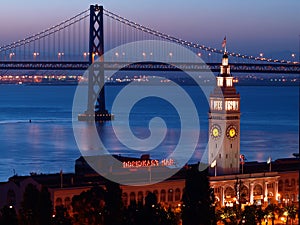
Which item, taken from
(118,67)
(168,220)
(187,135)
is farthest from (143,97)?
(168,220)

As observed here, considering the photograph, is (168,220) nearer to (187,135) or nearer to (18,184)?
(18,184)

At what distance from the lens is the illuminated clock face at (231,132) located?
3048 centimetres

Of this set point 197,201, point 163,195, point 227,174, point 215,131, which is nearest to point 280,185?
point 227,174

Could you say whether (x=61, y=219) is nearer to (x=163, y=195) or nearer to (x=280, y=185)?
(x=163, y=195)

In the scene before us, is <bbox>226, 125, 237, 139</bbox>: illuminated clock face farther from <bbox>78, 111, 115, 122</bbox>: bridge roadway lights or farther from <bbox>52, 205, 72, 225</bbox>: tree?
<bbox>78, 111, 115, 122</bbox>: bridge roadway lights

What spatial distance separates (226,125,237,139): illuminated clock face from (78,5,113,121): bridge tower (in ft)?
128

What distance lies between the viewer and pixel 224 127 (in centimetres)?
3047

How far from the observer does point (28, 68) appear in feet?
208

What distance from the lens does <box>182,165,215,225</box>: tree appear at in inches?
845

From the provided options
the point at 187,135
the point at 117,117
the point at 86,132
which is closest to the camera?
the point at 187,135

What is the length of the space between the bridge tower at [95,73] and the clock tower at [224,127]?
127 feet

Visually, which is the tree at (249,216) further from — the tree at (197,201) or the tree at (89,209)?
the tree at (89,209)

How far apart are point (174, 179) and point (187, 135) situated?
27850 mm

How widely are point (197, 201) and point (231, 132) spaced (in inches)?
351
